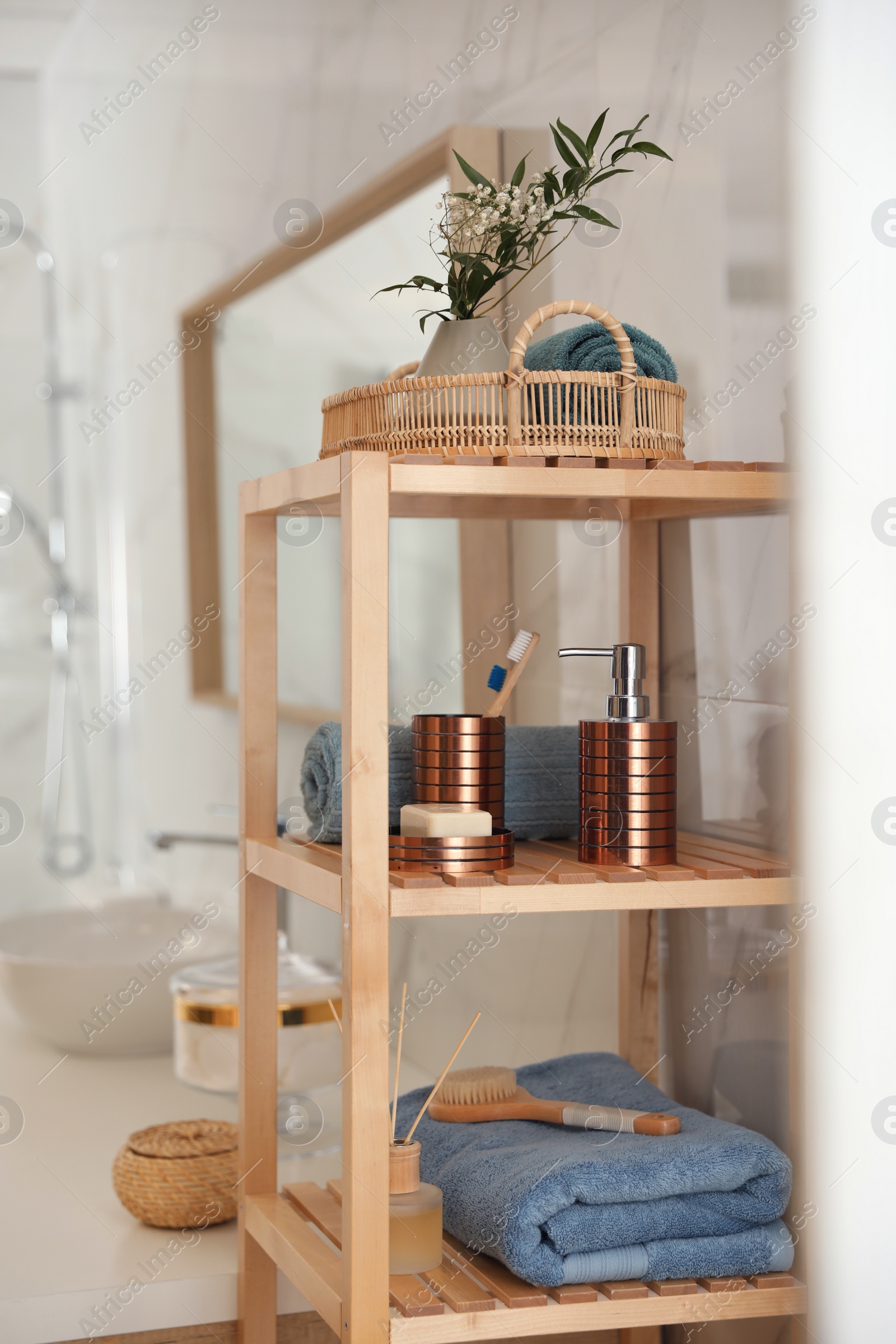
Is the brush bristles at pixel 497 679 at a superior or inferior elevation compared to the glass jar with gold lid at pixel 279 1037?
superior

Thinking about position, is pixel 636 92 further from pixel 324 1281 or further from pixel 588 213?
pixel 324 1281

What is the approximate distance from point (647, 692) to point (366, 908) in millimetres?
477

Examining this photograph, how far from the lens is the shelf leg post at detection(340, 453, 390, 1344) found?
0.89 metres

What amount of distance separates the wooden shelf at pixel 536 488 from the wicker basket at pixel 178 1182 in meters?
0.68

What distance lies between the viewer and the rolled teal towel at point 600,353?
3.26 ft

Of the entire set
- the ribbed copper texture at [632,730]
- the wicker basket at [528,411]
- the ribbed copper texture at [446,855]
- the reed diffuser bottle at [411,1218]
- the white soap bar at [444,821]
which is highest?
the wicker basket at [528,411]

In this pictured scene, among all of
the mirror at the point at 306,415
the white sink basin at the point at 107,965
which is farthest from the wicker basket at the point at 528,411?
the white sink basin at the point at 107,965

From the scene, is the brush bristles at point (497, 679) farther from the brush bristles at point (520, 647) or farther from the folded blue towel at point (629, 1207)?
the folded blue towel at point (629, 1207)

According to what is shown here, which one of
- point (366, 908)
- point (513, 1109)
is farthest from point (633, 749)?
point (513, 1109)

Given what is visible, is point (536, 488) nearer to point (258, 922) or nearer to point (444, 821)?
point (444, 821)

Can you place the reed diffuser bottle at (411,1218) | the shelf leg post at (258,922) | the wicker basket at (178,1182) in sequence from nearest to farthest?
the reed diffuser bottle at (411,1218) → the shelf leg post at (258,922) → the wicker basket at (178,1182)

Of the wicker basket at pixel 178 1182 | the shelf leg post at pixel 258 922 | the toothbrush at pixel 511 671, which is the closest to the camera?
the toothbrush at pixel 511 671

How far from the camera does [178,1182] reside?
53.6 inches

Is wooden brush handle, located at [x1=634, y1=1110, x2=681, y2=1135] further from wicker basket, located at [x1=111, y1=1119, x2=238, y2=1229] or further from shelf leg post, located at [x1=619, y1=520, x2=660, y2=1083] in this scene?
wicker basket, located at [x1=111, y1=1119, x2=238, y2=1229]
